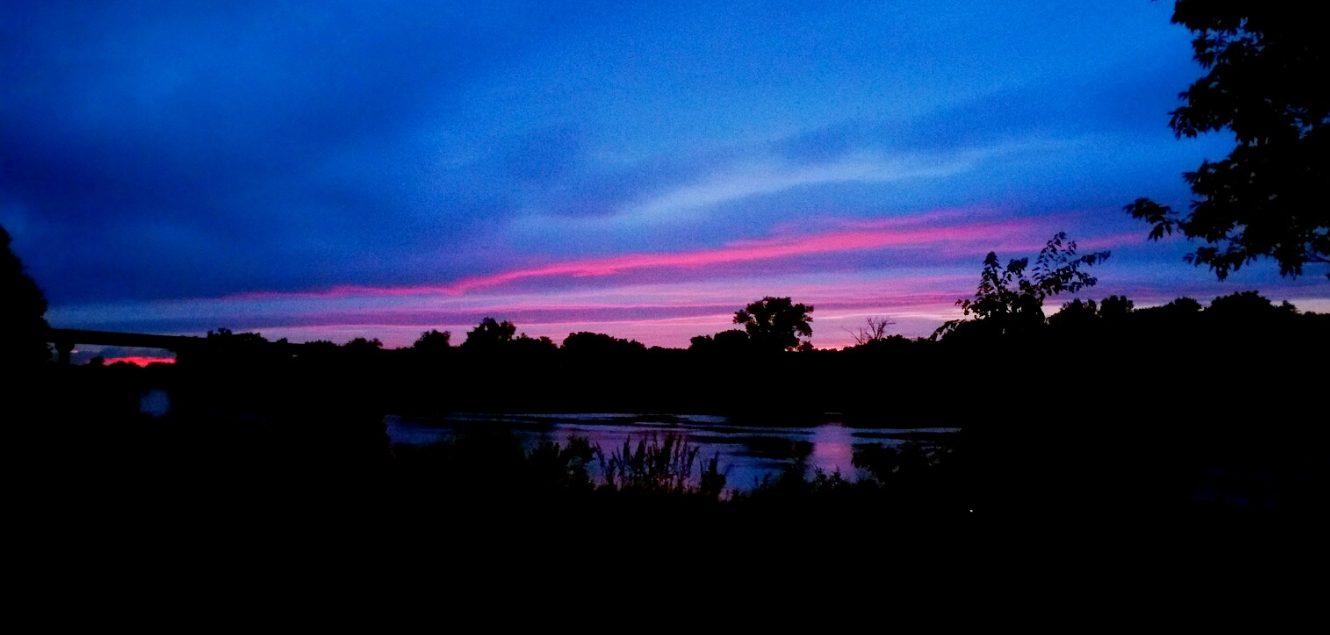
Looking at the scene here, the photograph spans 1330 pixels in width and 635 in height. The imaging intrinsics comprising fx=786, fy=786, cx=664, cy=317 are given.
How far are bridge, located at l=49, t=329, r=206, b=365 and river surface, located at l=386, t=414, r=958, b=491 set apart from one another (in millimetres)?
3394

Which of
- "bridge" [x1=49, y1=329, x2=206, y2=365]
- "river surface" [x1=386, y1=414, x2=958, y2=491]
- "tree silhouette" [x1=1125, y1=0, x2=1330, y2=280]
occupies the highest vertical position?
"tree silhouette" [x1=1125, y1=0, x2=1330, y2=280]

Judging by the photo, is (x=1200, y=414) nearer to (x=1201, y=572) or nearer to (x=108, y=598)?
(x=1201, y=572)

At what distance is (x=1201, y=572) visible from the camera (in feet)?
16.4

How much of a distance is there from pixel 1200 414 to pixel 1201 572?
1.61 meters

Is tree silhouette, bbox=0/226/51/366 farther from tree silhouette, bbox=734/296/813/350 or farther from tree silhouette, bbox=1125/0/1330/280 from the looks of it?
tree silhouette, bbox=734/296/813/350

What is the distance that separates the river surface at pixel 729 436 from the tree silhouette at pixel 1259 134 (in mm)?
5198

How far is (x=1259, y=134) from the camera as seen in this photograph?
1102cm

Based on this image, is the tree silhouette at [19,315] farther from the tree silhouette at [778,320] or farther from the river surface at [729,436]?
the tree silhouette at [778,320]

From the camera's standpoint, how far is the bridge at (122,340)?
9227mm

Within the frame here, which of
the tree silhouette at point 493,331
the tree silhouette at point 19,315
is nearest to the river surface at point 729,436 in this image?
the tree silhouette at point 19,315

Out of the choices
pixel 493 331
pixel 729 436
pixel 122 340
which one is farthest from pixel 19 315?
pixel 493 331

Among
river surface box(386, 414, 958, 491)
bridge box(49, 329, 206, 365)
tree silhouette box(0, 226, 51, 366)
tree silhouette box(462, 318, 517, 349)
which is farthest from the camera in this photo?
tree silhouette box(462, 318, 517, 349)

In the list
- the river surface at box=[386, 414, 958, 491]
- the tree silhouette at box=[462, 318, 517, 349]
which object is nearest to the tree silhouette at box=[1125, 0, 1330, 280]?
the river surface at box=[386, 414, 958, 491]

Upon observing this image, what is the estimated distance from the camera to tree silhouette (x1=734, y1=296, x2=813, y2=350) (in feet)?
251
